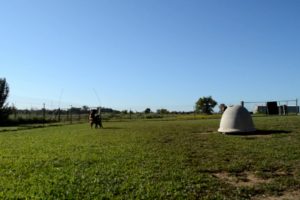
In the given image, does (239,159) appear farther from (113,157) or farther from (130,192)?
(130,192)

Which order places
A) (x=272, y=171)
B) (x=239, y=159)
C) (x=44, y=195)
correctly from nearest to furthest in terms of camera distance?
(x=44, y=195) → (x=272, y=171) → (x=239, y=159)

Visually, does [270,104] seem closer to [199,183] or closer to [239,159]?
[239,159]

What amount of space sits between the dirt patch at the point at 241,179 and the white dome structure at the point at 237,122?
1242 cm

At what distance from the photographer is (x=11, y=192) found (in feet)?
25.8

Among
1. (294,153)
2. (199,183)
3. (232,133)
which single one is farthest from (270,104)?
(199,183)

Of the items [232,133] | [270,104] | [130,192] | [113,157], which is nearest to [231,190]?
[130,192]

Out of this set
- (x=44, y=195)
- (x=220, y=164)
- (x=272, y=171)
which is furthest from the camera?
(x=220, y=164)

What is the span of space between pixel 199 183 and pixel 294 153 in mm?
5528

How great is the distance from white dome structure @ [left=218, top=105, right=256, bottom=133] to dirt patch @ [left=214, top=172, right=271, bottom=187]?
12.4 meters

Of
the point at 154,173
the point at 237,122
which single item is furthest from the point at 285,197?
the point at 237,122

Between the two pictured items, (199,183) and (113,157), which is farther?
(113,157)

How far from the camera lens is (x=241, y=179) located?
9.12 metres

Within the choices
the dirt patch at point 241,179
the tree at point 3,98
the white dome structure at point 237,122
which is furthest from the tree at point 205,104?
the dirt patch at point 241,179

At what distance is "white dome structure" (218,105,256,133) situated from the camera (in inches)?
868
